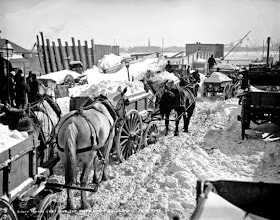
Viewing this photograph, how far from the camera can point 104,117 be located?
20.3 feet

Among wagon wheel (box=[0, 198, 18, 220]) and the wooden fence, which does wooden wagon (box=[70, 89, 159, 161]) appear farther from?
the wooden fence

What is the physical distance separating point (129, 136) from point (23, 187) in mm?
4080

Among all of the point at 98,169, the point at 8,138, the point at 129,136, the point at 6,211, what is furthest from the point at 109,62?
the point at 6,211

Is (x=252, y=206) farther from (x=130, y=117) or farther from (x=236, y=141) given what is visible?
(x=236, y=141)

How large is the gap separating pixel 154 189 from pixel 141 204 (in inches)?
23.3

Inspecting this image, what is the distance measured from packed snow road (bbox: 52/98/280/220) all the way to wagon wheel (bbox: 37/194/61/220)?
0.78 meters

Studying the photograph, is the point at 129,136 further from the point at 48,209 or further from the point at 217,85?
the point at 217,85

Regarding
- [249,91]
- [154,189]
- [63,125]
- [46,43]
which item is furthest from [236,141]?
[46,43]

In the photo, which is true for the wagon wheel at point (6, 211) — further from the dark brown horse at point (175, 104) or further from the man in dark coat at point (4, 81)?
the dark brown horse at point (175, 104)

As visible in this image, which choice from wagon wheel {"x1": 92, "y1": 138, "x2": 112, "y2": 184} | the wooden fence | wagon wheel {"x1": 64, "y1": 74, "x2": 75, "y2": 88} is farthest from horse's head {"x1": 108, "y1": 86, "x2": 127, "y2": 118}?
the wooden fence

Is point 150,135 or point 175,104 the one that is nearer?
point 150,135

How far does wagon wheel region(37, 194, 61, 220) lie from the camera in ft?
12.4

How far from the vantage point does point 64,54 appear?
2589cm

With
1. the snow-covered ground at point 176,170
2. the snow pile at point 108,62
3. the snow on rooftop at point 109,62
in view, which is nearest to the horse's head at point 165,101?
the snow-covered ground at point 176,170
